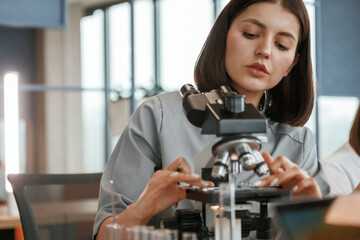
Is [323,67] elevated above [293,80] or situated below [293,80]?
above

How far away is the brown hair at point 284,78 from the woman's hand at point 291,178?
1.72ft

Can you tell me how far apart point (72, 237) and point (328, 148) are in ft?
19.8

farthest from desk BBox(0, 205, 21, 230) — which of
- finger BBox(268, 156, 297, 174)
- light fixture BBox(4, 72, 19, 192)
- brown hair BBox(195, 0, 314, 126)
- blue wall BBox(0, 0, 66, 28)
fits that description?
finger BBox(268, 156, 297, 174)

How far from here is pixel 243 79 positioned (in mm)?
1582

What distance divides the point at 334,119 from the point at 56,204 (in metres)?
5.91

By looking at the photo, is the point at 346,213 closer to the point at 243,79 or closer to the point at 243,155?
the point at 243,155

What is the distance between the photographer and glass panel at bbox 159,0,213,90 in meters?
8.20

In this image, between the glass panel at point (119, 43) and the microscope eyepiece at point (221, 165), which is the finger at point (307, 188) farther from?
the glass panel at point (119, 43)

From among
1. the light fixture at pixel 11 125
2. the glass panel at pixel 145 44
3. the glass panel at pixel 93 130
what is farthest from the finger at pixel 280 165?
the glass panel at pixel 93 130

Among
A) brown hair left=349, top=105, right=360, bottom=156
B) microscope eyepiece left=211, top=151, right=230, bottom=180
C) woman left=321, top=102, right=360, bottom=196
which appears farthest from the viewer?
woman left=321, top=102, right=360, bottom=196

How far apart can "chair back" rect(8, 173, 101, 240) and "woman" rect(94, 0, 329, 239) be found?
1.28ft

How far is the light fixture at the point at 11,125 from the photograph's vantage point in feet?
12.1

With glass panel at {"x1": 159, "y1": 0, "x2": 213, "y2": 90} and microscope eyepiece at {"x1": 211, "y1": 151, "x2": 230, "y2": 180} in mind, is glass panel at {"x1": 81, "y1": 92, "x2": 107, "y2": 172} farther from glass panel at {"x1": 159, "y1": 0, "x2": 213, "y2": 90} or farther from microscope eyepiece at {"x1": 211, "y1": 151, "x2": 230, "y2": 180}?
microscope eyepiece at {"x1": 211, "y1": 151, "x2": 230, "y2": 180}

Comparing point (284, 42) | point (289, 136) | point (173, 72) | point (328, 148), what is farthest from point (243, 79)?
point (173, 72)
